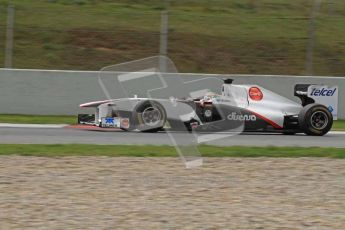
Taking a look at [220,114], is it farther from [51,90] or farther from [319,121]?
[51,90]

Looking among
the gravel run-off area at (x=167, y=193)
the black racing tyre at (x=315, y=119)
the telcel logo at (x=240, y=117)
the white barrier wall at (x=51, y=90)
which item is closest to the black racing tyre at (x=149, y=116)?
the telcel logo at (x=240, y=117)

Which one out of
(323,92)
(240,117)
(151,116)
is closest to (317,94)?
(323,92)

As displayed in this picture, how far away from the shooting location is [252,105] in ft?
44.4

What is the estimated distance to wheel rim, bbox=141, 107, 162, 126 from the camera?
1322 cm

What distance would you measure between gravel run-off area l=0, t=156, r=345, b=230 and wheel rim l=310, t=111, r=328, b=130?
464cm

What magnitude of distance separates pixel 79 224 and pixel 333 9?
21328 millimetres

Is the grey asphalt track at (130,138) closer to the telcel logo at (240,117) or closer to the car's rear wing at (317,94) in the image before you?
the telcel logo at (240,117)

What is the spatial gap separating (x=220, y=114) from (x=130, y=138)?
6.63ft

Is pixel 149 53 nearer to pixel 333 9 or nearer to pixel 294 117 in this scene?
pixel 294 117

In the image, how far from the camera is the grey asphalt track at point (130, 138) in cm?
1177

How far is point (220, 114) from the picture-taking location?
1337 centimetres

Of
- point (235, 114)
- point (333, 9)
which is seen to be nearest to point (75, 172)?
point (235, 114)

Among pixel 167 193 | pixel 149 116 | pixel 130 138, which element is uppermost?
pixel 149 116

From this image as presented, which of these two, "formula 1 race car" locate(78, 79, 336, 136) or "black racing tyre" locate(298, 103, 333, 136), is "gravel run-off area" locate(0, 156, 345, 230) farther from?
"black racing tyre" locate(298, 103, 333, 136)
